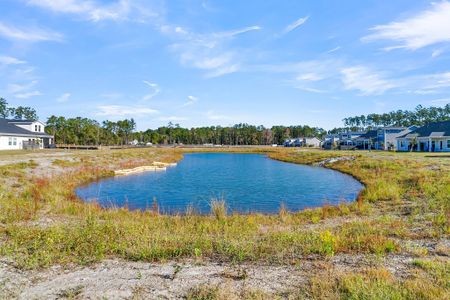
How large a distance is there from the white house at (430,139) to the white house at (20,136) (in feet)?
219

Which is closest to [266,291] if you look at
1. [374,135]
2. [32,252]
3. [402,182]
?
[32,252]

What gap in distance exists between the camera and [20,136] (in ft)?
173

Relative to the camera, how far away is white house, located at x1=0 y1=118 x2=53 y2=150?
1938 inches

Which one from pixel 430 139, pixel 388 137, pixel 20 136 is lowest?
pixel 430 139

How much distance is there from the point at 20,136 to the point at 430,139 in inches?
2715

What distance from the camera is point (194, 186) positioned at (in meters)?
25.8

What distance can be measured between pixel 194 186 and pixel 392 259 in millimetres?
20033

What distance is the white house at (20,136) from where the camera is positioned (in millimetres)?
49219

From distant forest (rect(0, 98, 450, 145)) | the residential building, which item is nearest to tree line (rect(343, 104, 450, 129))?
distant forest (rect(0, 98, 450, 145))

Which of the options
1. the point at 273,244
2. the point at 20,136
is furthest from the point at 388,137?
the point at 273,244

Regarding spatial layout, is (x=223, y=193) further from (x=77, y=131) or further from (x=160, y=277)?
(x=77, y=131)

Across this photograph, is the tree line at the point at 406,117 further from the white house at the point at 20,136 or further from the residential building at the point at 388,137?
the white house at the point at 20,136

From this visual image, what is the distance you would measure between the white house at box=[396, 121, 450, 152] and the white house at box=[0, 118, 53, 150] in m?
66.6

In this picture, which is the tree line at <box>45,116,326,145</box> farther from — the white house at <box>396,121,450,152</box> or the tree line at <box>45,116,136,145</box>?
the white house at <box>396,121,450,152</box>
